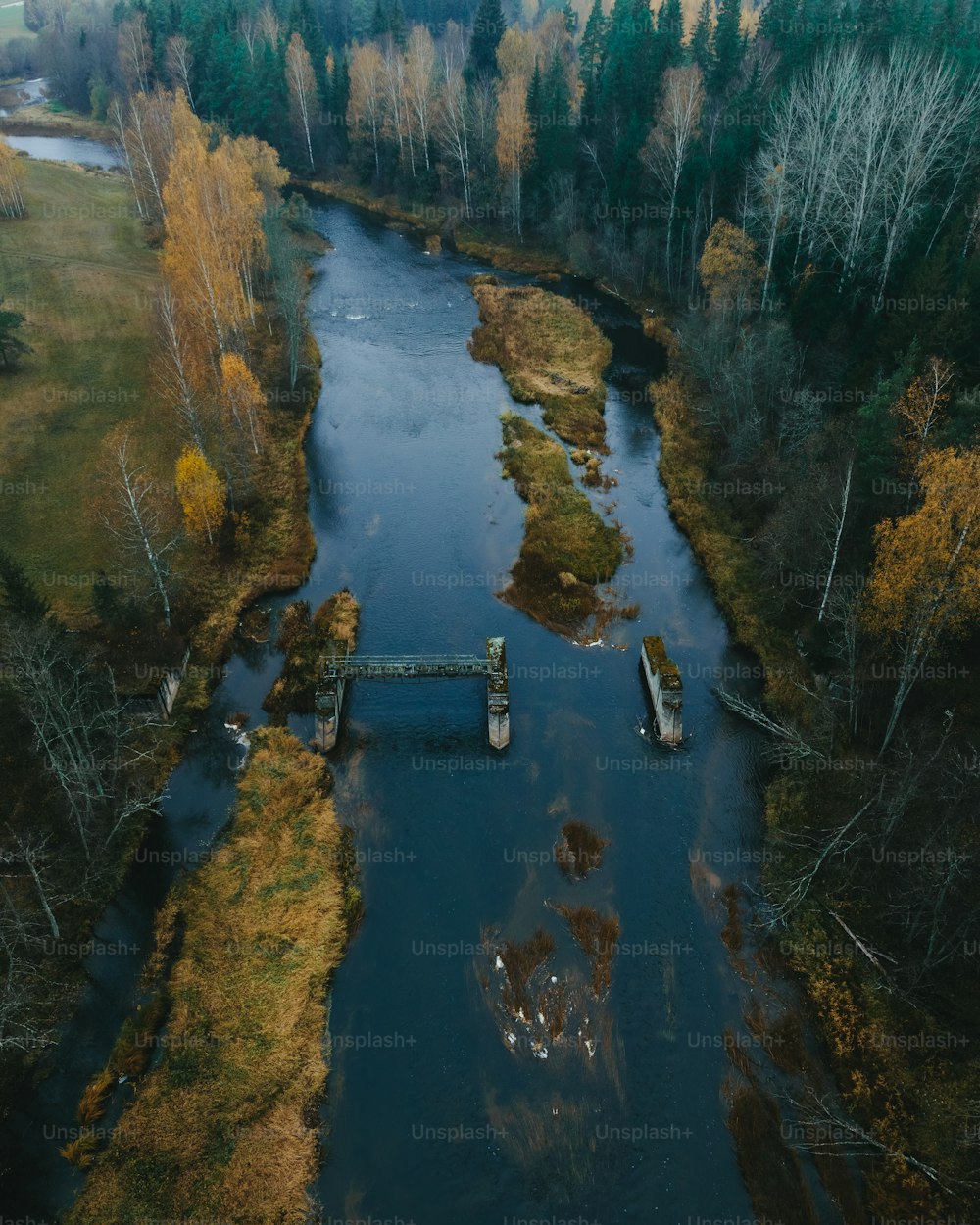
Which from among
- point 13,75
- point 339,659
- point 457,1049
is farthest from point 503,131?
point 13,75

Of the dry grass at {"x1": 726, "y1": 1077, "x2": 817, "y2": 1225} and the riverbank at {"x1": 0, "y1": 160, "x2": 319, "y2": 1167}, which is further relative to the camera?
the riverbank at {"x1": 0, "y1": 160, "x2": 319, "y2": 1167}

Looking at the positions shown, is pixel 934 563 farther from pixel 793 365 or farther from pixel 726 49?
pixel 726 49

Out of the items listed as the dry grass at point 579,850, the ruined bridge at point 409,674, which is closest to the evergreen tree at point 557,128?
the ruined bridge at point 409,674

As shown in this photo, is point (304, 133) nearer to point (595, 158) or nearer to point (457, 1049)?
point (595, 158)

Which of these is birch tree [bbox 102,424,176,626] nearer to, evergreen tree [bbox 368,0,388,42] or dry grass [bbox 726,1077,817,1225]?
dry grass [bbox 726,1077,817,1225]

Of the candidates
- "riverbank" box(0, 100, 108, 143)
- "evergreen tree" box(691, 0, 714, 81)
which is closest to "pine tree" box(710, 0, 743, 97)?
"evergreen tree" box(691, 0, 714, 81)
